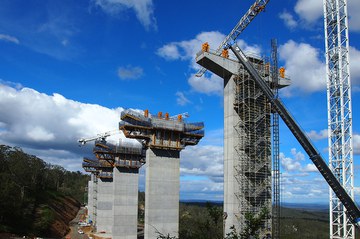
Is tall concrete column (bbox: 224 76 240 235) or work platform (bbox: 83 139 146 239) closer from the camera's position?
tall concrete column (bbox: 224 76 240 235)

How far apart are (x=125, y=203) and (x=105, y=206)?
814 inches

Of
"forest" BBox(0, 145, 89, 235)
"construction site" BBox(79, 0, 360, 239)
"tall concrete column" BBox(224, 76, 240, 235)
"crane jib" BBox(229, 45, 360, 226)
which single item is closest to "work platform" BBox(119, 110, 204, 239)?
"construction site" BBox(79, 0, 360, 239)

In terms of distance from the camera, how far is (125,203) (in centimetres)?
5425

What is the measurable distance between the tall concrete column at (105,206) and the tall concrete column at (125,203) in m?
19.2

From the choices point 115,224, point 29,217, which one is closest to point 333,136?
point 115,224

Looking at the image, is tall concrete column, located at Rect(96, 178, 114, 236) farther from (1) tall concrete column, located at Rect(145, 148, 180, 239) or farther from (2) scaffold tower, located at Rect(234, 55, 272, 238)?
(2) scaffold tower, located at Rect(234, 55, 272, 238)

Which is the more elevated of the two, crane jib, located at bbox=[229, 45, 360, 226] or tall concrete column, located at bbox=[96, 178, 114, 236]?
crane jib, located at bbox=[229, 45, 360, 226]

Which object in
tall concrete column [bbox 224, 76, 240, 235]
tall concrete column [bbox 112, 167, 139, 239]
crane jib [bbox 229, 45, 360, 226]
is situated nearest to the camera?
crane jib [bbox 229, 45, 360, 226]

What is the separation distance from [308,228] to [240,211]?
11979 cm

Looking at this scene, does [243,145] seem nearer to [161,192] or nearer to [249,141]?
[249,141]

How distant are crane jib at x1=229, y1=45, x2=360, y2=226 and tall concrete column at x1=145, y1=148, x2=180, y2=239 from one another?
43.7 feet

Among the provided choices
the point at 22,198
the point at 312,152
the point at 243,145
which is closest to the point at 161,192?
the point at 243,145

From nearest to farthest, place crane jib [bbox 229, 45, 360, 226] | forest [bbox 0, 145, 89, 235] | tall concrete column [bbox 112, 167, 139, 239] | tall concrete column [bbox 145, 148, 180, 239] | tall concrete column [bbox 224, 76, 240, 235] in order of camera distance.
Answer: crane jib [bbox 229, 45, 360, 226]
tall concrete column [bbox 224, 76, 240, 235]
tall concrete column [bbox 145, 148, 180, 239]
tall concrete column [bbox 112, 167, 139, 239]
forest [bbox 0, 145, 89, 235]

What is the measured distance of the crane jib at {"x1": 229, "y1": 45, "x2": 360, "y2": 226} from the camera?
30797 millimetres
